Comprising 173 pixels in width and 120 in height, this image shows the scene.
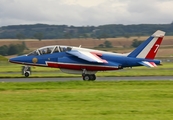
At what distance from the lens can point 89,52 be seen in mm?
34000

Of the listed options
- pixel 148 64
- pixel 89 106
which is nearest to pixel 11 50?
pixel 148 64

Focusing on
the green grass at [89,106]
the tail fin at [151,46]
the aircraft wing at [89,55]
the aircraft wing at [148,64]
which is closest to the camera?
the green grass at [89,106]

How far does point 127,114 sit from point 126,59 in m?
18.7

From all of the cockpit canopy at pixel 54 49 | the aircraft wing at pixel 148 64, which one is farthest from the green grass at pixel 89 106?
the cockpit canopy at pixel 54 49

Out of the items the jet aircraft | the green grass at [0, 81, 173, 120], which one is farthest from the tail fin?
the green grass at [0, 81, 173, 120]

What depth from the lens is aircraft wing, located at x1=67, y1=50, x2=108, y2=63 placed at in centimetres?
3228

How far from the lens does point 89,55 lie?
33125 mm

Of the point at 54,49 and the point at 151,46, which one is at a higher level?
the point at 151,46

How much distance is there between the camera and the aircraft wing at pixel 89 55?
3228cm

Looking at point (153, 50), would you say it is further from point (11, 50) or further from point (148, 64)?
point (11, 50)

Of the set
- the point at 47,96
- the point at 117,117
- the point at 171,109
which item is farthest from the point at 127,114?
the point at 47,96

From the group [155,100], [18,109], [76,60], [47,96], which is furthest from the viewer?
[76,60]

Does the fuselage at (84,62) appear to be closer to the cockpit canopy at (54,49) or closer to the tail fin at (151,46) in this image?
the cockpit canopy at (54,49)

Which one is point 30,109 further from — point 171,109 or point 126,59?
point 126,59
